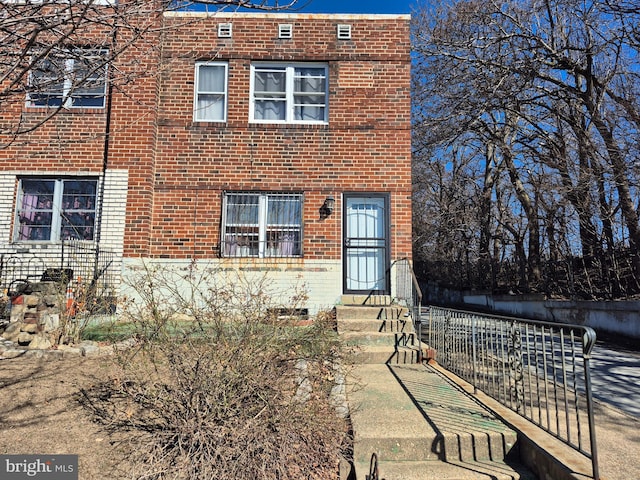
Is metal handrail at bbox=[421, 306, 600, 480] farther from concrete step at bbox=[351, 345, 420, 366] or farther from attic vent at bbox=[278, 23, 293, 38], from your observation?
attic vent at bbox=[278, 23, 293, 38]

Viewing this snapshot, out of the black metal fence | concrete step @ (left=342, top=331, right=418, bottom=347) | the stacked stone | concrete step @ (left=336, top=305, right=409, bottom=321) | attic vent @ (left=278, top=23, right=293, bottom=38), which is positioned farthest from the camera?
attic vent @ (left=278, top=23, right=293, bottom=38)

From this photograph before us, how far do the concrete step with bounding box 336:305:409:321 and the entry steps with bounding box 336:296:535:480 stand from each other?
1877 mm

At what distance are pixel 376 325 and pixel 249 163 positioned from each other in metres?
4.50

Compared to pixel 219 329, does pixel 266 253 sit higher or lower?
higher

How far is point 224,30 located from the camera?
9.84 metres

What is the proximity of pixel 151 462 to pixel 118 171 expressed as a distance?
742 centimetres

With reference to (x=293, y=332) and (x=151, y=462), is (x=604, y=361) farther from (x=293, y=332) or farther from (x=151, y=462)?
(x=151, y=462)

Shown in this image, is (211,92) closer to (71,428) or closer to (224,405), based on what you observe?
(71,428)

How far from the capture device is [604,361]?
741 centimetres

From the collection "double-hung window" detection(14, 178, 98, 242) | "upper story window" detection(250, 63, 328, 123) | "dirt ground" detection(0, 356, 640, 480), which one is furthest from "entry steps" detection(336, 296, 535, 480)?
"double-hung window" detection(14, 178, 98, 242)

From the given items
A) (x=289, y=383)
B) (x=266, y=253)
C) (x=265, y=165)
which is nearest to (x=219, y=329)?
(x=289, y=383)

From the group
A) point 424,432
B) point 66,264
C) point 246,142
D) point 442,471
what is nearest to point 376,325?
point 424,432

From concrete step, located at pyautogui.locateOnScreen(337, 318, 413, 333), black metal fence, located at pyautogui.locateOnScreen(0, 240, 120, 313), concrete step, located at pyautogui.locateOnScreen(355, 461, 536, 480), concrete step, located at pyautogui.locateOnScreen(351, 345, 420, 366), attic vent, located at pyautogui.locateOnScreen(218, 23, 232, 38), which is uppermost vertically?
attic vent, located at pyautogui.locateOnScreen(218, 23, 232, 38)

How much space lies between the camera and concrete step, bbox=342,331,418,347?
692 cm
